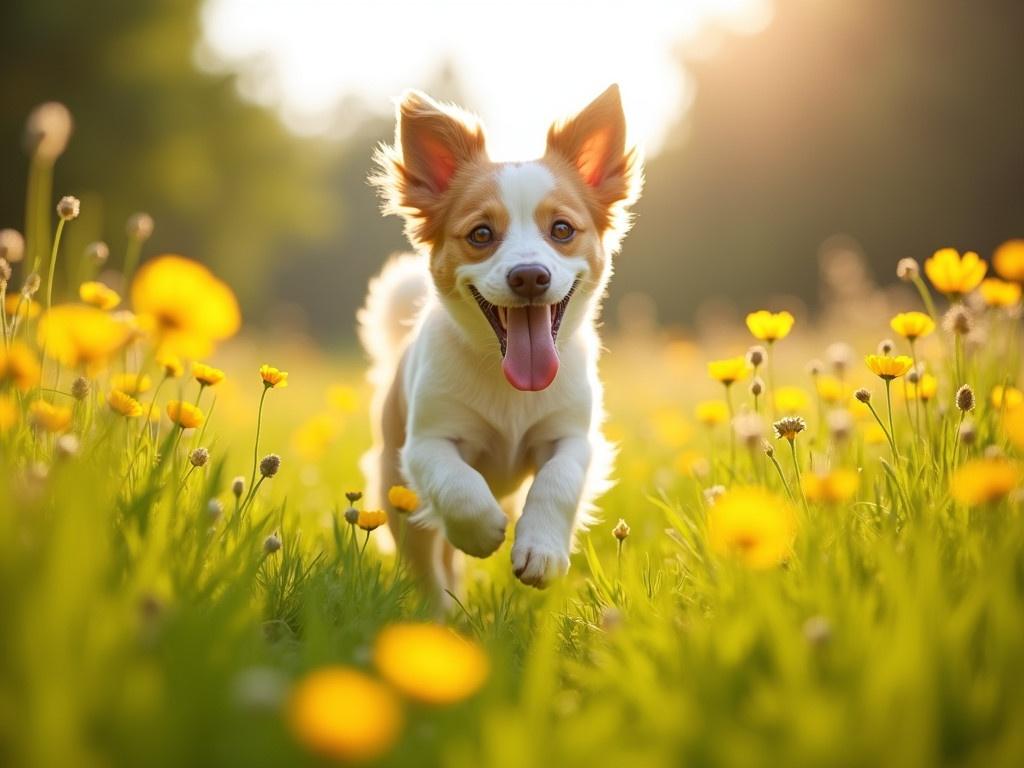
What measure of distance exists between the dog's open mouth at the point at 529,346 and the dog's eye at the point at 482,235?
236mm

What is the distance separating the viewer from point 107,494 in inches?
79.0

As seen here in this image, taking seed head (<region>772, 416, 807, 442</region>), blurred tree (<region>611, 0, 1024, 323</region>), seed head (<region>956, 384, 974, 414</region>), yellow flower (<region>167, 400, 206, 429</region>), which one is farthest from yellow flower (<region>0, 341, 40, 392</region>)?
blurred tree (<region>611, 0, 1024, 323</region>)

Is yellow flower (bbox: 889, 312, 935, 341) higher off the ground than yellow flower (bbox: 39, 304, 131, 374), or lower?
higher

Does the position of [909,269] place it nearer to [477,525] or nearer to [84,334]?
[477,525]

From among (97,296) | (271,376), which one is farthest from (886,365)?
(97,296)

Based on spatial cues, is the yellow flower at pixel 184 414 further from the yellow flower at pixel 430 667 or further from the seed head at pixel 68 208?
the yellow flower at pixel 430 667

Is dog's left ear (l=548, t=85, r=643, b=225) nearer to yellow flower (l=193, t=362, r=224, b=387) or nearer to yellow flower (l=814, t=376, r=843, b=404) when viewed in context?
yellow flower (l=814, t=376, r=843, b=404)

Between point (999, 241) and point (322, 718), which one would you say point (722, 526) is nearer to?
point (322, 718)

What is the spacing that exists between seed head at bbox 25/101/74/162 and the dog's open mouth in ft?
4.91

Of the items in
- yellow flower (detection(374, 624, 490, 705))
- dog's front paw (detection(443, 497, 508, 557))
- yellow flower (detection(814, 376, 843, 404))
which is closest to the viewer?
yellow flower (detection(374, 624, 490, 705))

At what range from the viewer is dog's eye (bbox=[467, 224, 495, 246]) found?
132 inches

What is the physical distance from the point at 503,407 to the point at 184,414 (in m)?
1.23

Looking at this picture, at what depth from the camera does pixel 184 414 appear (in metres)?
2.40

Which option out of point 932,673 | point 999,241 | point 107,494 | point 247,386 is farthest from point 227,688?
point 999,241
